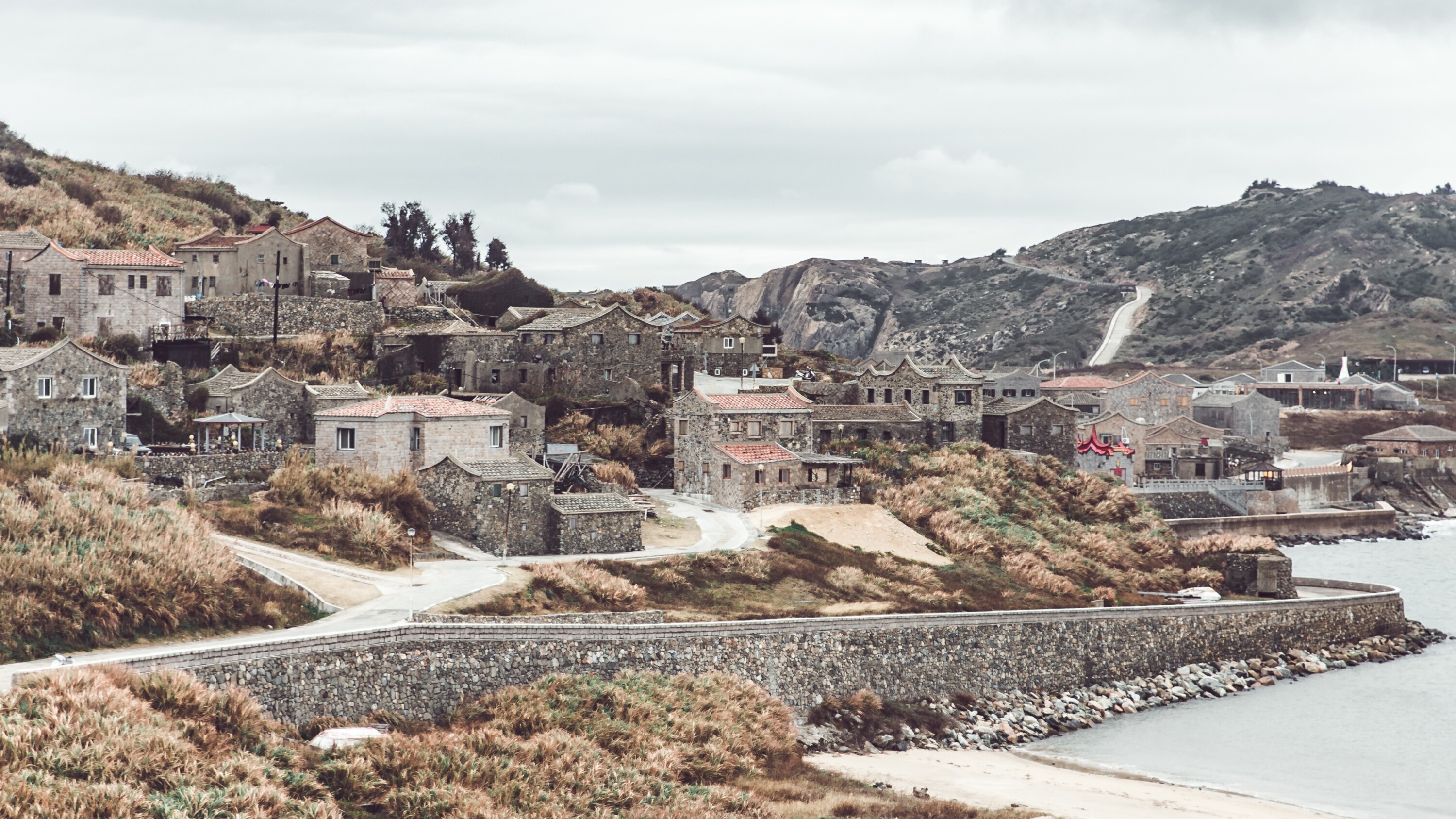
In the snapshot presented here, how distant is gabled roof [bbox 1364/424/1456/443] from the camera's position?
112812 mm

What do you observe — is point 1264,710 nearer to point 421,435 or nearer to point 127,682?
point 421,435

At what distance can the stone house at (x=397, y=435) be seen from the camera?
5112 cm

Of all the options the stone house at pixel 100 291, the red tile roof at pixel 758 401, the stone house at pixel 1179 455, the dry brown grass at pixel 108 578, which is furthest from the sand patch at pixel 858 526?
the stone house at pixel 1179 455

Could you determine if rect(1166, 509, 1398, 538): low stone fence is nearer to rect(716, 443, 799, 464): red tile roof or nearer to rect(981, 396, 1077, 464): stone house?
rect(981, 396, 1077, 464): stone house

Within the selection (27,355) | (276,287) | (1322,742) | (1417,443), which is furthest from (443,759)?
(1417,443)

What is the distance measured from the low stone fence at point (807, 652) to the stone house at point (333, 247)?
44.8 metres

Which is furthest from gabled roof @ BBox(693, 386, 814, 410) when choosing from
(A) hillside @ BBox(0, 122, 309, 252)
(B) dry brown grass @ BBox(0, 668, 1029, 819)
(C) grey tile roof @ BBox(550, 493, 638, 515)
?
(A) hillside @ BBox(0, 122, 309, 252)

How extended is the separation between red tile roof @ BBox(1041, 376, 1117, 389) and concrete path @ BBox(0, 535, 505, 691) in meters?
74.9

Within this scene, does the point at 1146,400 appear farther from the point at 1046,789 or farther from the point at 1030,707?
the point at 1046,789

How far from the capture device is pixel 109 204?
88.7 m

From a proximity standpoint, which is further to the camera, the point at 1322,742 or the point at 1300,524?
the point at 1300,524

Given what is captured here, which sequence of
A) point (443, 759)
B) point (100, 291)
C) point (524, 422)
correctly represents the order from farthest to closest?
1. point (100, 291)
2. point (524, 422)
3. point (443, 759)

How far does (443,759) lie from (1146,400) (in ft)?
288

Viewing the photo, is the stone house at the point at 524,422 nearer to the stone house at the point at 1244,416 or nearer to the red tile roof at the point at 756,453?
the red tile roof at the point at 756,453
